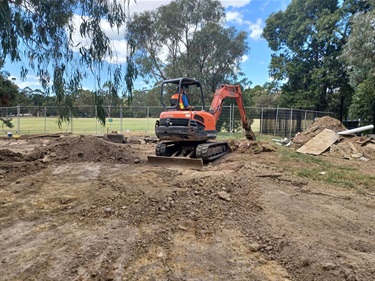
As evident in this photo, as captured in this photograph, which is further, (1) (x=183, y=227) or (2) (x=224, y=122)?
(2) (x=224, y=122)

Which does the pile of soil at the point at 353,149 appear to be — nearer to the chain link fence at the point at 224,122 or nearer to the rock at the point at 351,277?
the chain link fence at the point at 224,122

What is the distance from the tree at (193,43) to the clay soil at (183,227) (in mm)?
22389

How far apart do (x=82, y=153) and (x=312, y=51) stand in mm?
26308

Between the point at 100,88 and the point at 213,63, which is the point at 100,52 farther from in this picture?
the point at 213,63

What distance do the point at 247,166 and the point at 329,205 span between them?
2.99 metres

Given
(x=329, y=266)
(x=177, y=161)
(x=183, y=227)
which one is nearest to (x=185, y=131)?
(x=177, y=161)

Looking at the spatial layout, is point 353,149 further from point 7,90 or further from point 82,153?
point 7,90

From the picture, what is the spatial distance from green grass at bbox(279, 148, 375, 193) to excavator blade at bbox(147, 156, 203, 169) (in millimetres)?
2504

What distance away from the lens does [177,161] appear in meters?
8.83

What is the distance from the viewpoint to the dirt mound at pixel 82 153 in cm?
1012

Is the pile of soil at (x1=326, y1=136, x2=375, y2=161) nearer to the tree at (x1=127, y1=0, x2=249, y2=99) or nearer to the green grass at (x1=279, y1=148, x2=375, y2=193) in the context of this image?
the green grass at (x1=279, y1=148, x2=375, y2=193)

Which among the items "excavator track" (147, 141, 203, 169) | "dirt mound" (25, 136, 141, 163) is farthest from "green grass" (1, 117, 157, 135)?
"excavator track" (147, 141, 203, 169)

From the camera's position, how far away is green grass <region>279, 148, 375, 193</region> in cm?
701

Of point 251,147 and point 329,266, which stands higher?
point 251,147
